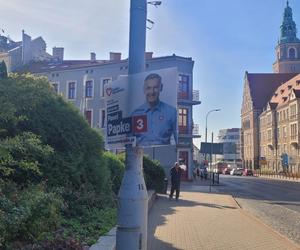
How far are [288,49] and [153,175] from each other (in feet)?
404

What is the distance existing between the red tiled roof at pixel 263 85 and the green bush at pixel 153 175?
97581 millimetres

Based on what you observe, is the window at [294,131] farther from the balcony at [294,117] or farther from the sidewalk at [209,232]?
the sidewalk at [209,232]

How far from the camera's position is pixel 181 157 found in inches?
1980

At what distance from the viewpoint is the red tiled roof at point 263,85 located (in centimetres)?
11869

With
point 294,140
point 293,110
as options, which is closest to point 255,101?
point 293,110

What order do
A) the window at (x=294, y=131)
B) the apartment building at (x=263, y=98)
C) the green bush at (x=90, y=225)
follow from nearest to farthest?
the green bush at (x=90, y=225)
the window at (x=294, y=131)
the apartment building at (x=263, y=98)

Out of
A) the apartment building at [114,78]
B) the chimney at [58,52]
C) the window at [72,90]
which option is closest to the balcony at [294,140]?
the apartment building at [114,78]

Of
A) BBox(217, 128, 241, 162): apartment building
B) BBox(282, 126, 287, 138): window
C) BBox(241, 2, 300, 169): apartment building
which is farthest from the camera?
BBox(217, 128, 241, 162): apartment building

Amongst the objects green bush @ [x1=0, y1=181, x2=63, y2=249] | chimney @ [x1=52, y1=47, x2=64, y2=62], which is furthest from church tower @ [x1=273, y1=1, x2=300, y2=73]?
green bush @ [x1=0, y1=181, x2=63, y2=249]

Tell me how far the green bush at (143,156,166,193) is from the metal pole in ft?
59.0

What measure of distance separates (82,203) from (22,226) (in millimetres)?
3766

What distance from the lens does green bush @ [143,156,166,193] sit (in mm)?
23031

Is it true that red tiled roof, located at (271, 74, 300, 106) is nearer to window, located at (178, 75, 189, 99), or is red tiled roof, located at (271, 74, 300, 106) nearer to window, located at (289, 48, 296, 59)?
window, located at (289, 48, 296, 59)

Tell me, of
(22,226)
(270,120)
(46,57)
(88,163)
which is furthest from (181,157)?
(270,120)
